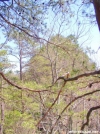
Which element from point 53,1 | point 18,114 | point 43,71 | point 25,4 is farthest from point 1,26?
point 43,71

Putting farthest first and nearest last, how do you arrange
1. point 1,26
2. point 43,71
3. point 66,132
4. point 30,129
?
1. point 43,71
2. point 66,132
3. point 30,129
4. point 1,26

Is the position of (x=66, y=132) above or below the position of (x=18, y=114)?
below

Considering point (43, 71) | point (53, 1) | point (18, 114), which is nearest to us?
point (53, 1)

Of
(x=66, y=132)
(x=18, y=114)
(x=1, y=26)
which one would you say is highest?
(x=1, y=26)

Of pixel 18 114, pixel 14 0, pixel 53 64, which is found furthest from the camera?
pixel 53 64

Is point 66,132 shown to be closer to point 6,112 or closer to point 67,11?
point 6,112

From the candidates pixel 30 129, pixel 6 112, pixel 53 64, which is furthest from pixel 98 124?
pixel 6 112

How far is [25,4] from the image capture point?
224 cm

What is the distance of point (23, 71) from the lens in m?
8.32

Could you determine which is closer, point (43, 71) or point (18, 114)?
point (18, 114)

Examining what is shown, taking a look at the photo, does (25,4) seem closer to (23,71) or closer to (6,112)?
(6,112)

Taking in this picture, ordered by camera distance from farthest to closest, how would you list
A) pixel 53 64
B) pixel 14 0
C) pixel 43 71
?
pixel 43 71 < pixel 53 64 < pixel 14 0

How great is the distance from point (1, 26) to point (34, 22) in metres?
0.37

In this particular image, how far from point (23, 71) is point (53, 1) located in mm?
6499
